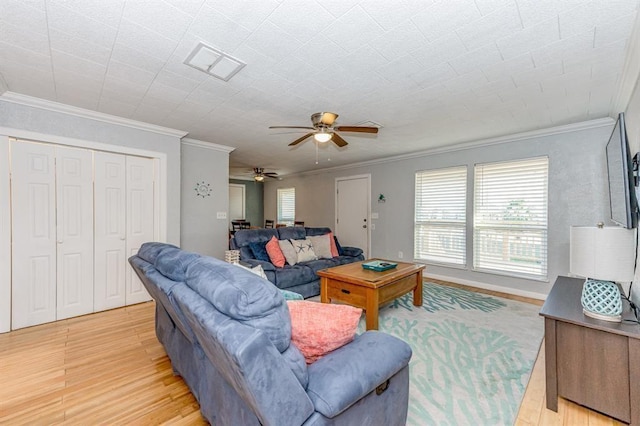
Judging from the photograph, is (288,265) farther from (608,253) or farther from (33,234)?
(608,253)

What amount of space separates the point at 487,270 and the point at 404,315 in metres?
2.05

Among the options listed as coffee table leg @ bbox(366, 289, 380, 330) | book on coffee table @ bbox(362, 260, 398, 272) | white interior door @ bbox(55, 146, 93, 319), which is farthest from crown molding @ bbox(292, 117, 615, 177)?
white interior door @ bbox(55, 146, 93, 319)

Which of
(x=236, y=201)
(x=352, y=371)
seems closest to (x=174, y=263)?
(x=352, y=371)

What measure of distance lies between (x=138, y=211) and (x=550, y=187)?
5488mm

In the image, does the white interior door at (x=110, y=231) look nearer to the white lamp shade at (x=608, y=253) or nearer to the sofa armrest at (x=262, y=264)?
the sofa armrest at (x=262, y=264)

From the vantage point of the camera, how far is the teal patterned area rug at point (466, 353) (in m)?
1.74


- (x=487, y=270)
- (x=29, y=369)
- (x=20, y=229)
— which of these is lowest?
(x=29, y=369)

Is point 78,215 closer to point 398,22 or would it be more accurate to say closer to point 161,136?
point 161,136

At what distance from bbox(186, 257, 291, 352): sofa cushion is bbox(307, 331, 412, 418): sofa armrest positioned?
0.21m

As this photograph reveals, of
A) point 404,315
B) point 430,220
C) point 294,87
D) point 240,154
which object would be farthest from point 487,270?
point 240,154

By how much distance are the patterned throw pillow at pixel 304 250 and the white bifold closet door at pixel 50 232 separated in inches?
98.5

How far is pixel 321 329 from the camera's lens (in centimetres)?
128

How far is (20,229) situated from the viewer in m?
2.90

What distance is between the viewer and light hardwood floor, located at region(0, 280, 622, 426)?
1686 mm
